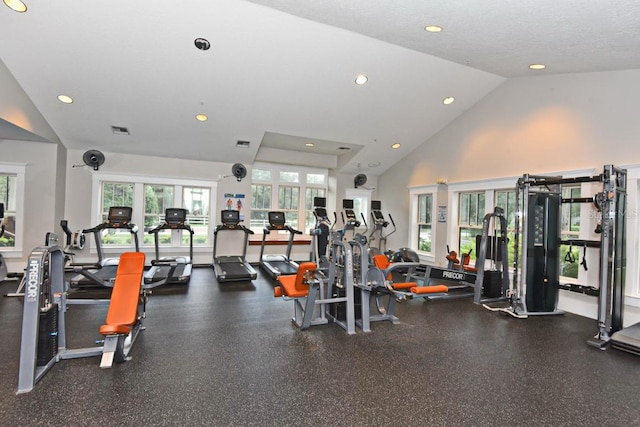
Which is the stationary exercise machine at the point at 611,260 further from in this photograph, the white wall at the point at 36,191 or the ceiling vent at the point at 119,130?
the white wall at the point at 36,191

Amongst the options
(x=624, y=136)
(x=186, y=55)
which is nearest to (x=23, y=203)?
(x=186, y=55)

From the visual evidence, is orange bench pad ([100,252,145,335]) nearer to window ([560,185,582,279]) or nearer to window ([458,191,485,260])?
window ([560,185,582,279])

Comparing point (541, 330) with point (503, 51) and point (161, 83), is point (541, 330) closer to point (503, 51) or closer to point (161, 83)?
point (503, 51)

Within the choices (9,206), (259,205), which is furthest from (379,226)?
(9,206)

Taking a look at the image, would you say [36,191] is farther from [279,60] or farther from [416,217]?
[416,217]

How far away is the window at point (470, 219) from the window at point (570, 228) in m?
1.42

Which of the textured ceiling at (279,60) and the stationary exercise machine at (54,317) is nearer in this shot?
the stationary exercise machine at (54,317)

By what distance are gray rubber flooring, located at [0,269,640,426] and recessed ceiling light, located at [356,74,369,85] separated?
365 cm

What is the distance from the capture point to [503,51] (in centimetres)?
388

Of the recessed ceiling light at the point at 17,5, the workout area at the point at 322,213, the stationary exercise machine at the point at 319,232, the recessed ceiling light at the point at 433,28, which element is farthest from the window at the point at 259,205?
the recessed ceiling light at the point at 433,28

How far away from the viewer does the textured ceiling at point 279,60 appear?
3.16m

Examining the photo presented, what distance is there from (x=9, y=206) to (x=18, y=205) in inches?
13.0

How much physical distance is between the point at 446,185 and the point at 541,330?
3642mm

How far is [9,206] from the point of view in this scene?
6.09 metres
